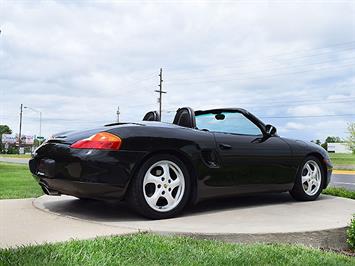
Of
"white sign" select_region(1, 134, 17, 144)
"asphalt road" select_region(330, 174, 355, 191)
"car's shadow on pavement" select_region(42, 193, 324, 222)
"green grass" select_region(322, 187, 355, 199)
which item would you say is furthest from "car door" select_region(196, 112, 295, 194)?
Result: "white sign" select_region(1, 134, 17, 144)

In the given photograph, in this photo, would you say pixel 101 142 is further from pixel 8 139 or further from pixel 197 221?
pixel 8 139

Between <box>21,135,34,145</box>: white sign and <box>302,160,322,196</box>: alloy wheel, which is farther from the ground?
<box>302,160,322,196</box>: alloy wheel

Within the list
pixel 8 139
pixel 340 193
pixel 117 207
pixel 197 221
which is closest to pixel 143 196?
pixel 197 221

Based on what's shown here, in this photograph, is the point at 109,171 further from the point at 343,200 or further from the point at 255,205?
the point at 343,200

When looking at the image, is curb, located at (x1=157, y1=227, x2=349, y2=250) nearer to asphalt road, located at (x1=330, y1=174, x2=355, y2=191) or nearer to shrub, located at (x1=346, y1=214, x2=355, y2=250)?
shrub, located at (x1=346, y1=214, x2=355, y2=250)

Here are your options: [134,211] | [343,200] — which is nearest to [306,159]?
[343,200]

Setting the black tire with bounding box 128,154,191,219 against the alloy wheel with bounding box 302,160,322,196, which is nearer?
the black tire with bounding box 128,154,191,219

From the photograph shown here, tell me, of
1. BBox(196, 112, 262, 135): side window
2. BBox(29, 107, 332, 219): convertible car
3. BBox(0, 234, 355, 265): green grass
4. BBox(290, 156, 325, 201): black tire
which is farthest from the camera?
BBox(290, 156, 325, 201): black tire

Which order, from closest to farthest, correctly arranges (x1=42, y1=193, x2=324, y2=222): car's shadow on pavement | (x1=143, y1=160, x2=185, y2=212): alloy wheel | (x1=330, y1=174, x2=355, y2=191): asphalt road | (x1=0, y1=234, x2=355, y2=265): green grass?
(x1=0, y1=234, x2=355, y2=265): green grass → (x1=143, y1=160, x2=185, y2=212): alloy wheel → (x1=42, y1=193, x2=324, y2=222): car's shadow on pavement → (x1=330, y1=174, x2=355, y2=191): asphalt road

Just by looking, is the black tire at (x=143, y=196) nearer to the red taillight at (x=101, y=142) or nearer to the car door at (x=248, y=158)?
the red taillight at (x=101, y=142)

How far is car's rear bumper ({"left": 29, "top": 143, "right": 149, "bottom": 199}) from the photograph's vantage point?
157 inches

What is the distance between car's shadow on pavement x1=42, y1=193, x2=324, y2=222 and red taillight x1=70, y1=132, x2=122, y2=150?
2.26ft

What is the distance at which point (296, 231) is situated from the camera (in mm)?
3756

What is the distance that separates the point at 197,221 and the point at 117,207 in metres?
1.08
